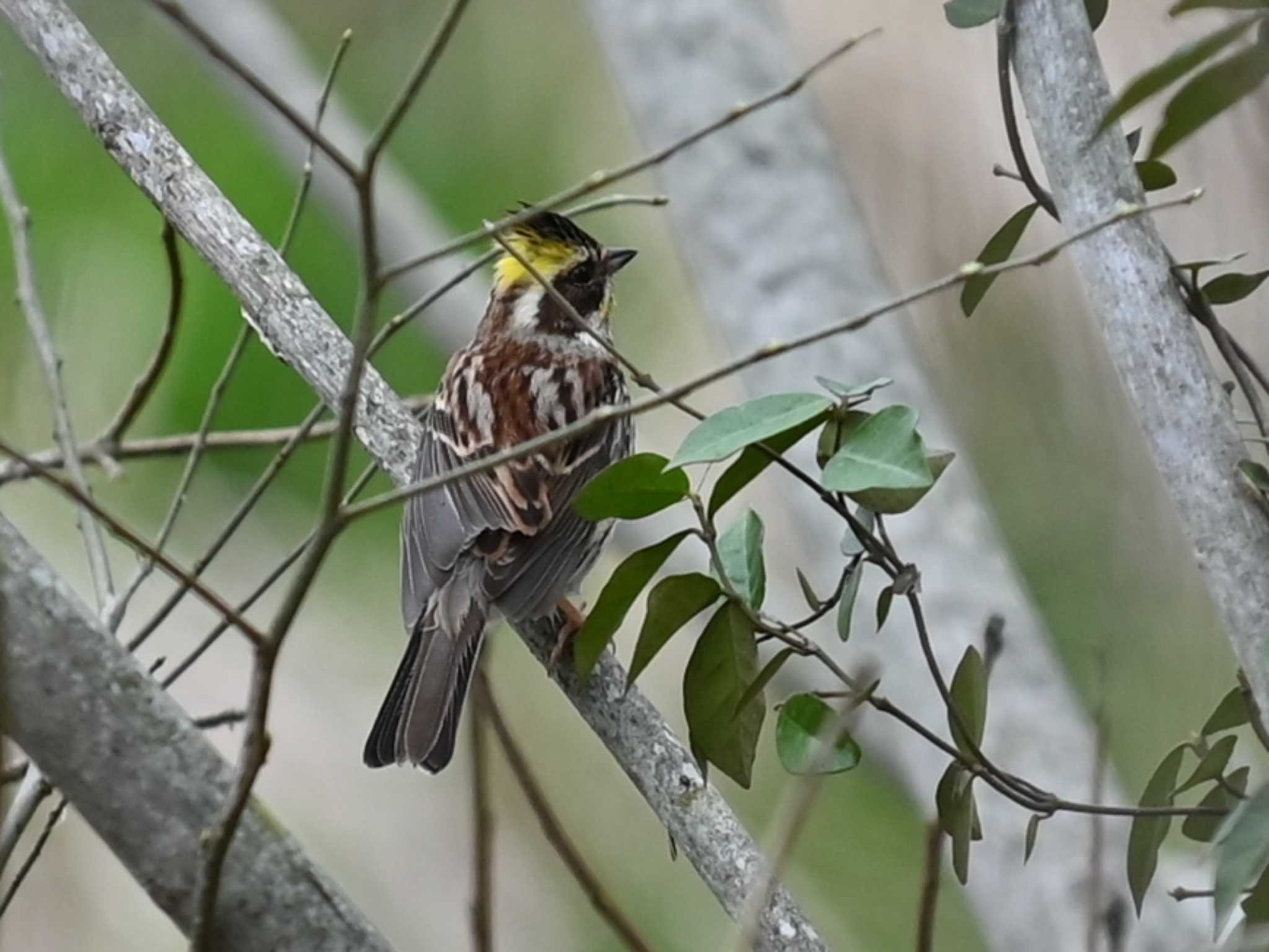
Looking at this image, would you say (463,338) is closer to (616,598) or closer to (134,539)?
(616,598)

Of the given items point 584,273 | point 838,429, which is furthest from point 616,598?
point 584,273

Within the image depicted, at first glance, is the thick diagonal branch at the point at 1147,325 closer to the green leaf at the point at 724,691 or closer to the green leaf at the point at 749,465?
the green leaf at the point at 749,465

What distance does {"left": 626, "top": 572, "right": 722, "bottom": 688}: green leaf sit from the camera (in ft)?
5.49

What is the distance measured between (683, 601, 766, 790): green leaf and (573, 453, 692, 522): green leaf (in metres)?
0.13

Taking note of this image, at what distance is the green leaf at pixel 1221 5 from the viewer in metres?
1.34

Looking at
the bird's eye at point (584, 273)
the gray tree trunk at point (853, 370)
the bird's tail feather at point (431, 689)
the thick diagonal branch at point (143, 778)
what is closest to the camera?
the thick diagonal branch at point (143, 778)

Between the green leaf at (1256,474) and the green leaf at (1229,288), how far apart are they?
0.27m

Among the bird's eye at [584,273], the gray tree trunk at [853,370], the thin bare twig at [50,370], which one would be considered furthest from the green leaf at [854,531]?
the bird's eye at [584,273]

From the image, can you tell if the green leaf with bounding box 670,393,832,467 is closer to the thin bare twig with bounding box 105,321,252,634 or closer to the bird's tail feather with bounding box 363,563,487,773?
the thin bare twig with bounding box 105,321,252,634

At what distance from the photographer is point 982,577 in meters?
3.60

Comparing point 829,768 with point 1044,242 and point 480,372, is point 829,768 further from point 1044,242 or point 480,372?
point 1044,242

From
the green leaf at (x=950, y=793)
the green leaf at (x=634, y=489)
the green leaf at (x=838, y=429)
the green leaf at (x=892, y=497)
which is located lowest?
the green leaf at (x=950, y=793)

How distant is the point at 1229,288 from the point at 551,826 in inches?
41.9

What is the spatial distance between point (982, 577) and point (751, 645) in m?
2.01
